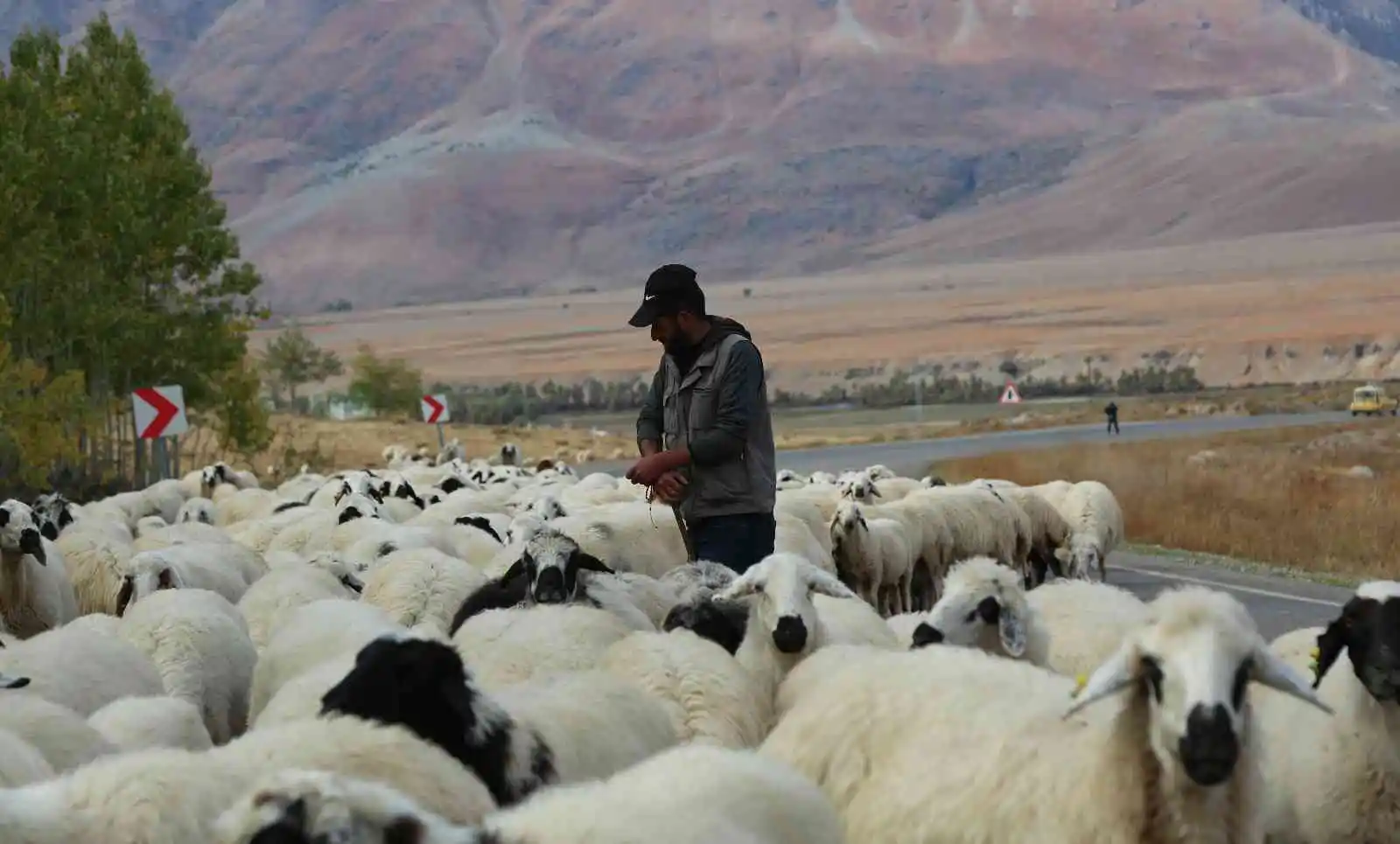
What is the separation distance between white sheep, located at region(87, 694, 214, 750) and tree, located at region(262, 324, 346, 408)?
126314 millimetres

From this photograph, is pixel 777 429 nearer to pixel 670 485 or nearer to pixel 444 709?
pixel 670 485

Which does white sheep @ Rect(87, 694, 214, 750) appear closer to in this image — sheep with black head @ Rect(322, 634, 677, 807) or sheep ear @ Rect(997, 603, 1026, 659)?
sheep with black head @ Rect(322, 634, 677, 807)

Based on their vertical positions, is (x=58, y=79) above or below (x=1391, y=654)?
above

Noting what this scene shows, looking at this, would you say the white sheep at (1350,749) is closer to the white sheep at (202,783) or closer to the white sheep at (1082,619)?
the white sheep at (1082,619)

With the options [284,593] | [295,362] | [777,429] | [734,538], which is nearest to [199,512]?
[284,593]

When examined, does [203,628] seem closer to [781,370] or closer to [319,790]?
[319,790]

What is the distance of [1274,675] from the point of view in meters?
6.30

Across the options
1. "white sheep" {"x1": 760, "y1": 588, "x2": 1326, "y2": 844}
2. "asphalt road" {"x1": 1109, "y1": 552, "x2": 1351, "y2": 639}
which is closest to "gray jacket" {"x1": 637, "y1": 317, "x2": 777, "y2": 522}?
"white sheep" {"x1": 760, "y1": 588, "x2": 1326, "y2": 844}

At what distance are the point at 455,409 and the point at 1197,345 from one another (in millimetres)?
86123

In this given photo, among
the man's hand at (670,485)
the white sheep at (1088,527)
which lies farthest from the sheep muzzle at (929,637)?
the white sheep at (1088,527)

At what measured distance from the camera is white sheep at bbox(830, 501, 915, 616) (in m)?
18.6

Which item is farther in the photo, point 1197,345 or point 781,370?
point 781,370

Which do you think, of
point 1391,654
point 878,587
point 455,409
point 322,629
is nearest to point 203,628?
point 322,629

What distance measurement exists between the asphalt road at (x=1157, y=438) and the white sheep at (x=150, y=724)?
8.62 metres
